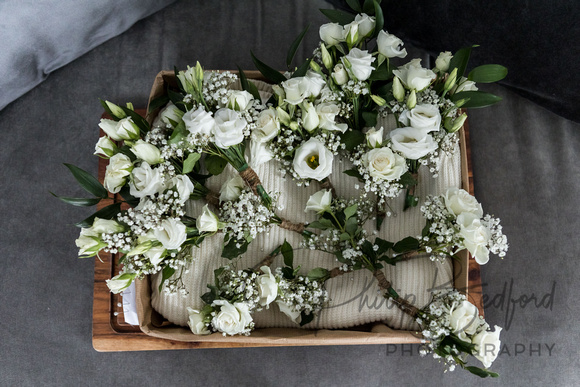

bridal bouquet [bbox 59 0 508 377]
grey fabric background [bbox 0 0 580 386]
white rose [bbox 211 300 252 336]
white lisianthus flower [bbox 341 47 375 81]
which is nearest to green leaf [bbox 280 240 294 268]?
bridal bouquet [bbox 59 0 508 377]

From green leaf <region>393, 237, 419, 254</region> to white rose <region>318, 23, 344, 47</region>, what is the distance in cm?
39

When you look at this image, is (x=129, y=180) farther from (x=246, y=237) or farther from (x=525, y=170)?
(x=525, y=170)

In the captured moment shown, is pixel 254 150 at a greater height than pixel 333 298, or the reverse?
pixel 254 150

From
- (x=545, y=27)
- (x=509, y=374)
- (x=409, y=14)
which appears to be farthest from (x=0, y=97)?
(x=509, y=374)

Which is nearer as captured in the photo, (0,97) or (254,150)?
(254,150)

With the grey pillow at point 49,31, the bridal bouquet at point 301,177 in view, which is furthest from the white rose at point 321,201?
the grey pillow at point 49,31

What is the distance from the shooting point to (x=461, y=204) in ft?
2.49

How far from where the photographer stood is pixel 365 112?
0.86m

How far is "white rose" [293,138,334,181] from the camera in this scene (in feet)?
2.43

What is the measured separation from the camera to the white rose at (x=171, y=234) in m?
0.71

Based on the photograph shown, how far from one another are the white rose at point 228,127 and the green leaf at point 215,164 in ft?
0.40

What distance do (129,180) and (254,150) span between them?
A: 0.76 ft

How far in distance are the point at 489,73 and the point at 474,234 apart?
0.96 ft

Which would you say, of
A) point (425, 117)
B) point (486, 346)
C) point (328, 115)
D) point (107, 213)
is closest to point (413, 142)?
point (425, 117)
